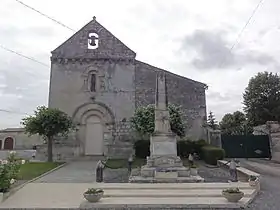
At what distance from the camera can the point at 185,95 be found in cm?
2352

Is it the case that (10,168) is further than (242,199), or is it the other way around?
(10,168)

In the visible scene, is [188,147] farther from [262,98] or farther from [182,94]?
[262,98]

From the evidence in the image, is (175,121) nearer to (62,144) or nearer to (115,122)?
(115,122)

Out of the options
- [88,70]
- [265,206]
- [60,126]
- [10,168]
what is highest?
[88,70]

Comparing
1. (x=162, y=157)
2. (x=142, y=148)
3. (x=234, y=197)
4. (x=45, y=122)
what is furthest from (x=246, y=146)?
(x=234, y=197)

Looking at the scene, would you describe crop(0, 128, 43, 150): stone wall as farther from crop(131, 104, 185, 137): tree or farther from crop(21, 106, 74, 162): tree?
crop(131, 104, 185, 137): tree

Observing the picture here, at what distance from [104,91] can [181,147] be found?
291 inches

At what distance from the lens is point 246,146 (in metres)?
24.9

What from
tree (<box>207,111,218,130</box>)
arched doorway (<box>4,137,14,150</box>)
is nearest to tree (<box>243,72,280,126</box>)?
tree (<box>207,111,218,130</box>)

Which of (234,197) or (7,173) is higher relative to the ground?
(7,173)

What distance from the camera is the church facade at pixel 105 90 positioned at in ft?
74.0

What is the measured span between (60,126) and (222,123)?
3596 cm

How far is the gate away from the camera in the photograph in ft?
80.1

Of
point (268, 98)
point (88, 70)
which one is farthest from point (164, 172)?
point (268, 98)
